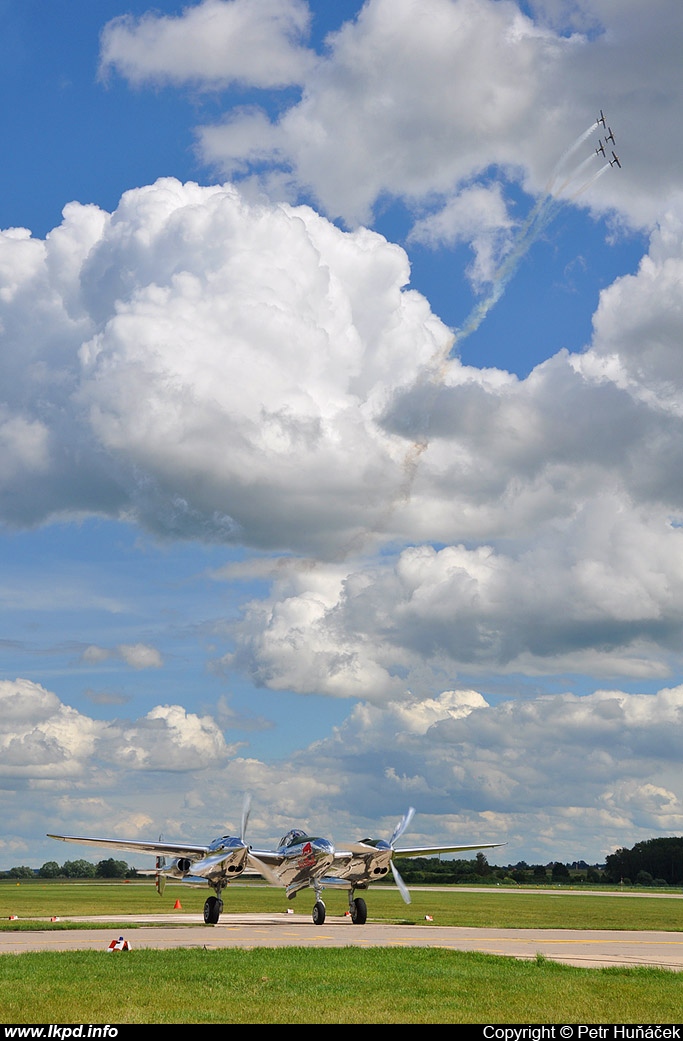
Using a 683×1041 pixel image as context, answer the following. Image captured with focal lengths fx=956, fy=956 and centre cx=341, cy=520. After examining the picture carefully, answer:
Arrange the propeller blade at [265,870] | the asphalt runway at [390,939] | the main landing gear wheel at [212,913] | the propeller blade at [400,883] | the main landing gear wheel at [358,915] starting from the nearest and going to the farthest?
1. the asphalt runway at [390,939]
2. the propeller blade at [400,883]
3. the main landing gear wheel at [212,913]
4. the propeller blade at [265,870]
5. the main landing gear wheel at [358,915]

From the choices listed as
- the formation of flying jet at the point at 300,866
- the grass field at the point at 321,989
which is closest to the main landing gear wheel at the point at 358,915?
the formation of flying jet at the point at 300,866

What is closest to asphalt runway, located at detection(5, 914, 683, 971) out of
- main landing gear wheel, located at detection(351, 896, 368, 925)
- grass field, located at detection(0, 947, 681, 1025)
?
main landing gear wheel, located at detection(351, 896, 368, 925)

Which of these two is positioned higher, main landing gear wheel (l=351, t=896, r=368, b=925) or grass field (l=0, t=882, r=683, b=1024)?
grass field (l=0, t=882, r=683, b=1024)

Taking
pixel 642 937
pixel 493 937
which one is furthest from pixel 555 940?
pixel 642 937

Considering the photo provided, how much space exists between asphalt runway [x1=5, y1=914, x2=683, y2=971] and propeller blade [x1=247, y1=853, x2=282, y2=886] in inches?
85.3

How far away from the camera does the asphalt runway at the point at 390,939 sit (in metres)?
30.8

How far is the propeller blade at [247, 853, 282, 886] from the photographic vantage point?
139 ft

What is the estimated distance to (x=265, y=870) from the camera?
42.8 meters

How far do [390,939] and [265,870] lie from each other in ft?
28.2

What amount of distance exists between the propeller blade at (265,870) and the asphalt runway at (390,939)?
7.11 feet

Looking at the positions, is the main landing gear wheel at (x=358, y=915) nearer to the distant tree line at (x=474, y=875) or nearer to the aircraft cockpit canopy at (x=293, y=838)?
the aircraft cockpit canopy at (x=293, y=838)

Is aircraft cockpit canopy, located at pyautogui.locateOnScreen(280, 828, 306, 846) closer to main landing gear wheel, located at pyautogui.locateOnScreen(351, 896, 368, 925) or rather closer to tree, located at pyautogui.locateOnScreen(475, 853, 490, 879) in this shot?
main landing gear wheel, located at pyautogui.locateOnScreen(351, 896, 368, 925)

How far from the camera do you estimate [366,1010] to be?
59.4ft

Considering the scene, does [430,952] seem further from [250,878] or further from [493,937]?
[250,878]
